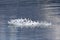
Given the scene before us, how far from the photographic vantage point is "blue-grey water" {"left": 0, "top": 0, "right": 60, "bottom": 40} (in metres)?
1.79

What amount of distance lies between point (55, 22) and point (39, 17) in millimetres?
224

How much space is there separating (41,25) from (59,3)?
0.40m

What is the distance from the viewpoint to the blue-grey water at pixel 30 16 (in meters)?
1.79

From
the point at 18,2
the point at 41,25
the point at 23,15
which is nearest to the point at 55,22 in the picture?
the point at 41,25

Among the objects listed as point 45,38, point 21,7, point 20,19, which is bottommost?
point 45,38

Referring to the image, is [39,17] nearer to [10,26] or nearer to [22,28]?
[22,28]

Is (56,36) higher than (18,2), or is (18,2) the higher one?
(18,2)

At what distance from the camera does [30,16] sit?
5.93ft

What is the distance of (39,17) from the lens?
1810 mm

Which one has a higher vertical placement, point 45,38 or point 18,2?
point 18,2

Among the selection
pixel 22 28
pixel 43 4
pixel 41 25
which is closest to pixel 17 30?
pixel 22 28

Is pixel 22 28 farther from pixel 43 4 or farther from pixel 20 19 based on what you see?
pixel 43 4

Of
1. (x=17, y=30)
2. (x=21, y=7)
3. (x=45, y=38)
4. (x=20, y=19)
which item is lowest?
(x=45, y=38)

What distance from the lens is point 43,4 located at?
5.99 ft
